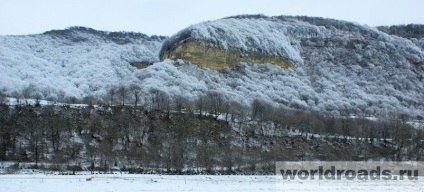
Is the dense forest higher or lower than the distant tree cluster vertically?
lower

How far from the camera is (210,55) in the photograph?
11406 cm

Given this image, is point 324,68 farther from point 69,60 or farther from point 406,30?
point 69,60

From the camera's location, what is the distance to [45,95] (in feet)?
Result: 289

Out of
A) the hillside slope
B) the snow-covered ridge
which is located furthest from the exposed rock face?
the snow-covered ridge

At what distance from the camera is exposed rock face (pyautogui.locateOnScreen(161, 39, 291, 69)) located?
113 m

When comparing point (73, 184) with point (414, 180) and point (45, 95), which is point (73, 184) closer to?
point (414, 180)

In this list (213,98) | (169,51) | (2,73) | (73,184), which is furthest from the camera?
(169,51)

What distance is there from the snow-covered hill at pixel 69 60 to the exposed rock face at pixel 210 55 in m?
15.1

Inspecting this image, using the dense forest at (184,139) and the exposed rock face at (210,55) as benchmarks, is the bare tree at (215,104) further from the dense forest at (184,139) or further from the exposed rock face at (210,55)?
the exposed rock face at (210,55)

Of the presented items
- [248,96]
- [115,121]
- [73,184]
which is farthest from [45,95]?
[73,184]

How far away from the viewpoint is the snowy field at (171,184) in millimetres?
29891

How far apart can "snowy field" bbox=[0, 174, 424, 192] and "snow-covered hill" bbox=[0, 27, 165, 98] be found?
57995mm

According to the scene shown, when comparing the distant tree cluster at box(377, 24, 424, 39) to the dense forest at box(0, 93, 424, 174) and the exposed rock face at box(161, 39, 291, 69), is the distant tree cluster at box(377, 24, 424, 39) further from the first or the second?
the dense forest at box(0, 93, 424, 174)

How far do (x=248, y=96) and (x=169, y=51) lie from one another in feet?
107
